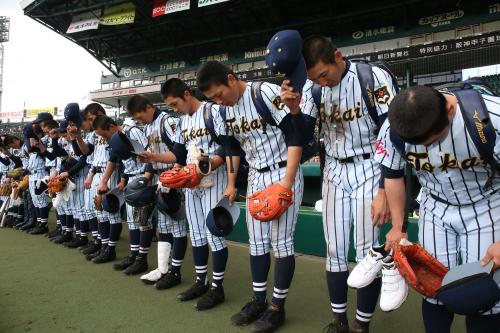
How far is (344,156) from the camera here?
6.58 feet

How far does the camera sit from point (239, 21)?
16.9 m

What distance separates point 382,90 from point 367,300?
1092 mm

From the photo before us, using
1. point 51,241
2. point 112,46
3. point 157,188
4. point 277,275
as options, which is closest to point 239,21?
point 112,46

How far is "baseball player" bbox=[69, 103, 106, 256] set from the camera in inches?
166

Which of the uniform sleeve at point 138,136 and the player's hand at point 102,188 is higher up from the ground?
the uniform sleeve at point 138,136

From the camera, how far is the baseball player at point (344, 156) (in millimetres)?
1872

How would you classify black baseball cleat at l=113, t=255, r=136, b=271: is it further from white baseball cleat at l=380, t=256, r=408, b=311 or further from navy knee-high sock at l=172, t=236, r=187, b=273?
white baseball cleat at l=380, t=256, r=408, b=311

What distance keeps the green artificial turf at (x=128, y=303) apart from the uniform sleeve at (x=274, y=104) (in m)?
1.30

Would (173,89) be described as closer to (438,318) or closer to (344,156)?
(344,156)

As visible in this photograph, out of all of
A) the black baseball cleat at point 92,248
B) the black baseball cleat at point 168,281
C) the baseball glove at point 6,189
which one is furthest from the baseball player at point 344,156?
the baseball glove at point 6,189

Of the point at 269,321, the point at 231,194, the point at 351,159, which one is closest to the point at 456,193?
the point at 351,159

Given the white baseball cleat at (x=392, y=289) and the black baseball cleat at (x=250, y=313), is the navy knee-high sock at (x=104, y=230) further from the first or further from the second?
the white baseball cleat at (x=392, y=289)

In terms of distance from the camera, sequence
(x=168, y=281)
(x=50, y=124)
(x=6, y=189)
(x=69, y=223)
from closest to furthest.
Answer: (x=168, y=281), (x=50, y=124), (x=69, y=223), (x=6, y=189)

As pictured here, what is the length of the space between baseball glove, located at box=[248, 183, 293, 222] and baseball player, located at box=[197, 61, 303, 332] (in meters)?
0.17
